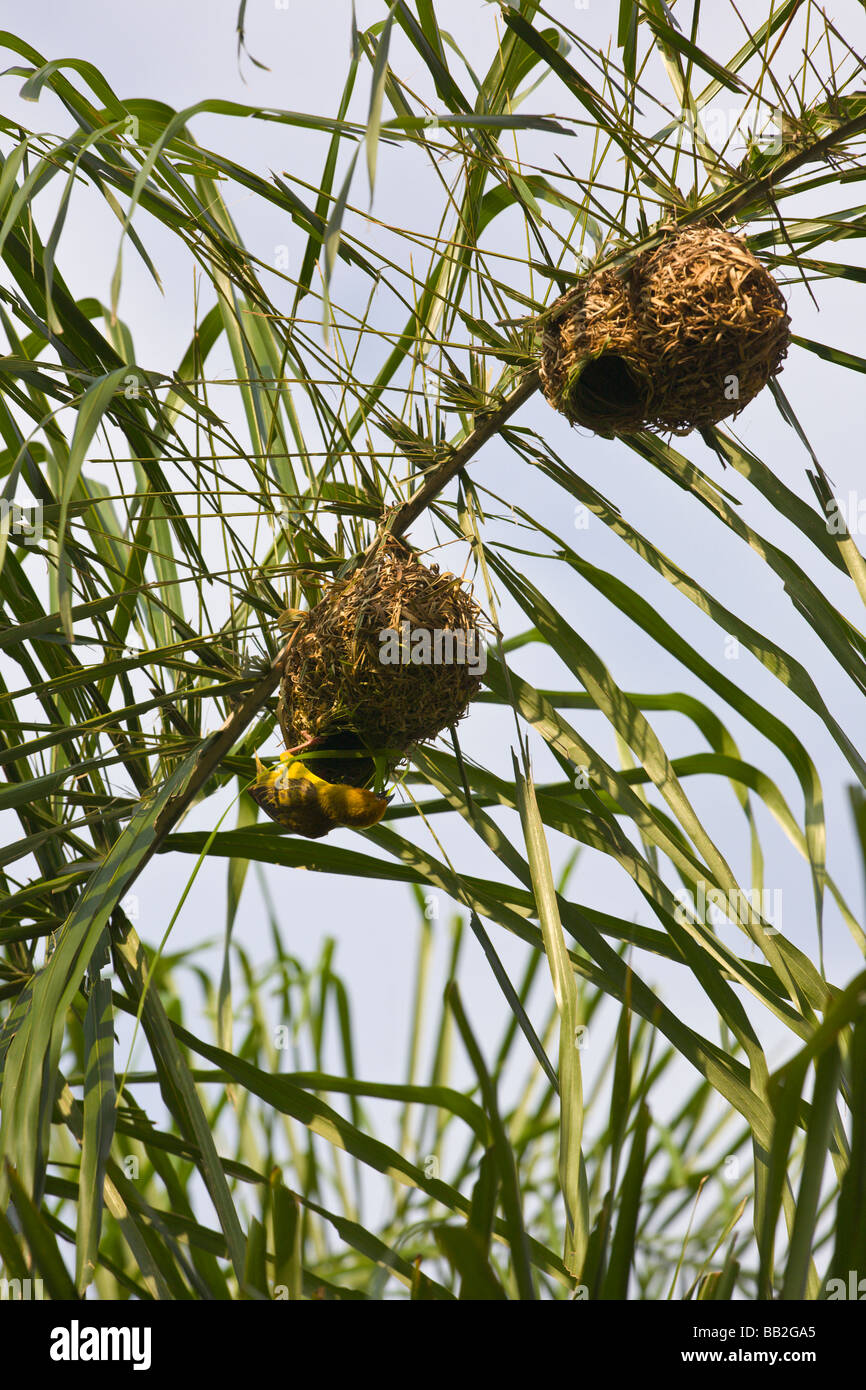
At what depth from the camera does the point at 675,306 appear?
1.18 m

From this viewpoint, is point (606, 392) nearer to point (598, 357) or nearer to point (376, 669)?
point (598, 357)

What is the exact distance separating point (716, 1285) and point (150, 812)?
0.68 metres

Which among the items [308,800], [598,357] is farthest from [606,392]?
[308,800]

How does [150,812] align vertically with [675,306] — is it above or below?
below

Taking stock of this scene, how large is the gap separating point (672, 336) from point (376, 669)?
1.50 feet

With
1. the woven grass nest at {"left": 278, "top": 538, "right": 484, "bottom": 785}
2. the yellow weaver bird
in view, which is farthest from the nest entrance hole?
the yellow weaver bird

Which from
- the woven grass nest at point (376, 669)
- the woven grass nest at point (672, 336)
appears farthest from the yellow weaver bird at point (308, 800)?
the woven grass nest at point (672, 336)

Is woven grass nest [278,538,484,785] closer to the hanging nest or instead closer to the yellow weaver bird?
the yellow weaver bird

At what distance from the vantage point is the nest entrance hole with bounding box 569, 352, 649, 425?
48.7 inches

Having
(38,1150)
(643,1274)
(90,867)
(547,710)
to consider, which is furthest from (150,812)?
(643,1274)

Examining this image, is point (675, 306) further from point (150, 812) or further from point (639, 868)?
point (150, 812)

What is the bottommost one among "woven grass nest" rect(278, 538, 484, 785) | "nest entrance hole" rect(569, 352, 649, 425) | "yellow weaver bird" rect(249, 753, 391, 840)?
"yellow weaver bird" rect(249, 753, 391, 840)

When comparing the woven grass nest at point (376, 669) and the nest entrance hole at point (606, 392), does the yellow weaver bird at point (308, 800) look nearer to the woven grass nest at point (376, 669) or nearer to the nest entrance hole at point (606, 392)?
the woven grass nest at point (376, 669)

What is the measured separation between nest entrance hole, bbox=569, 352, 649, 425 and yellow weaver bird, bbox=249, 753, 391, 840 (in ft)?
1.59
